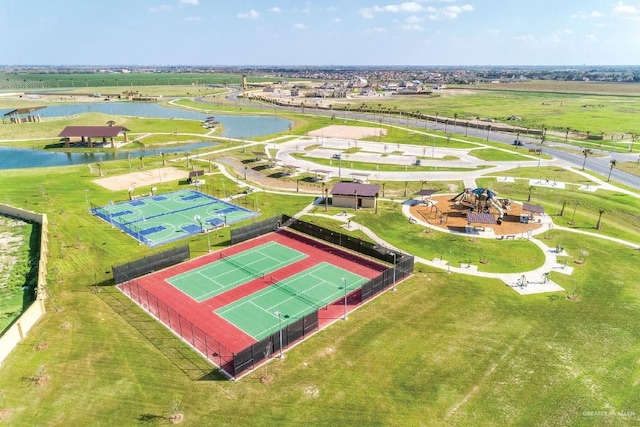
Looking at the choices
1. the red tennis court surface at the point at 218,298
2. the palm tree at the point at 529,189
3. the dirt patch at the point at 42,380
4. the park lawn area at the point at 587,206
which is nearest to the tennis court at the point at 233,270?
the red tennis court surface at the point at 218,298

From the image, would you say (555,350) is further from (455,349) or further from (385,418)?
(385,418)

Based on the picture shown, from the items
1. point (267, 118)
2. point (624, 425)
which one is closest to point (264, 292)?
point (624, 425)

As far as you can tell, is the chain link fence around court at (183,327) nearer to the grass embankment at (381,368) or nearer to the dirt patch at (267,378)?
the grass embankment at (381,368)

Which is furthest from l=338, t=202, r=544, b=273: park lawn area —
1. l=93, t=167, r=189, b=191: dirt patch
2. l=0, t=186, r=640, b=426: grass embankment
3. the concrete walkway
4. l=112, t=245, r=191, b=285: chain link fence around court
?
l=93, t=167, r=189, b=191: dirt patch

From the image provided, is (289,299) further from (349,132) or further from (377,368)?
(349,132)

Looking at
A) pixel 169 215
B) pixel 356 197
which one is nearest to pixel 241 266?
pixel 169 215

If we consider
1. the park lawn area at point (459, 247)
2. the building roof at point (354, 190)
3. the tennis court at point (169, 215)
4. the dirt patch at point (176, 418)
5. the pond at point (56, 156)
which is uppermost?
the building roof at point (354, 190)

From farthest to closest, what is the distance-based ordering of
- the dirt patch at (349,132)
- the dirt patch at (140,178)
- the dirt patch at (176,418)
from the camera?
the dirt patch at (349,132) < the dirt patch at (140,178) < the dirt patch at (176,418)

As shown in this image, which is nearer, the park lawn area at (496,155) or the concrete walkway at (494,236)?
the concrete walkway at (494,236)
